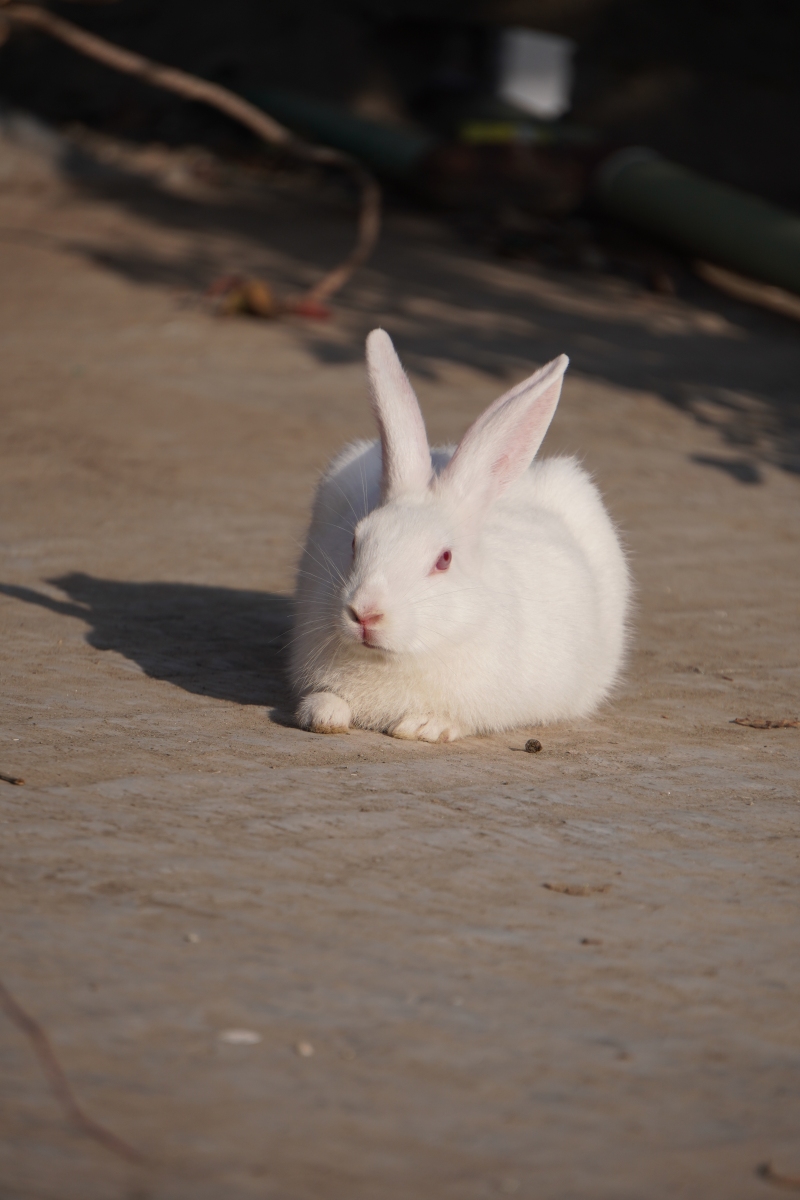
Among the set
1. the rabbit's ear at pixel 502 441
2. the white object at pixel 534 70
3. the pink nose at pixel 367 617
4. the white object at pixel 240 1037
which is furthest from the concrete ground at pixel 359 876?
the white object at pixel 534 70

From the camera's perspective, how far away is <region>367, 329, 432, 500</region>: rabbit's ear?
4.46 metres

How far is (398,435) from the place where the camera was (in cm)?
445

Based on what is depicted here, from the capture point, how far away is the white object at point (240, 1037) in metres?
2.49

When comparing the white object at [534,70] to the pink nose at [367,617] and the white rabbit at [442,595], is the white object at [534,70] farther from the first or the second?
the pink nose at [367,617]

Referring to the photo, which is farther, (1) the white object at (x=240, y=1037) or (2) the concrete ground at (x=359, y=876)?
(1) the white object at (x=240, y=1037)

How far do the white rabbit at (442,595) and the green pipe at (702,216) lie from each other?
802cm

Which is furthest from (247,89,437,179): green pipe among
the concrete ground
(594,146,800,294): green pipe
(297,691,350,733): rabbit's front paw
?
(297,691,350,733): rabbit's front paw

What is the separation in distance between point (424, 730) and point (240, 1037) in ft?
6.15

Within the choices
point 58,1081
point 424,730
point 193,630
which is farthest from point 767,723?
point 58,1081

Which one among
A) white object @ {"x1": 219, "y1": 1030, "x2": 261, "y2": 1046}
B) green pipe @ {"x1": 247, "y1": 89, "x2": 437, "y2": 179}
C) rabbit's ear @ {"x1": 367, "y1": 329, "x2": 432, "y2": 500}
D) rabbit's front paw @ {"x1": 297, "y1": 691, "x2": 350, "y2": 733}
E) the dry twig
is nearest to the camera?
white object @ {"x1": 219, "y1": 1030, "x2": 261, "y2": 1046}

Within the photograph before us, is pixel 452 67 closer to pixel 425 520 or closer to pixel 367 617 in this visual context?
pixel 425 520

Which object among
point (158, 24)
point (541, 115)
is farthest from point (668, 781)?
point (158, 24)

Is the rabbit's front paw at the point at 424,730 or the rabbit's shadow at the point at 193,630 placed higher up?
the rabbit's front paw at the point at 424,730

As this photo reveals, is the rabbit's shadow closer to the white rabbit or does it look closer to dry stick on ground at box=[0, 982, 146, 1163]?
the white rabbit
